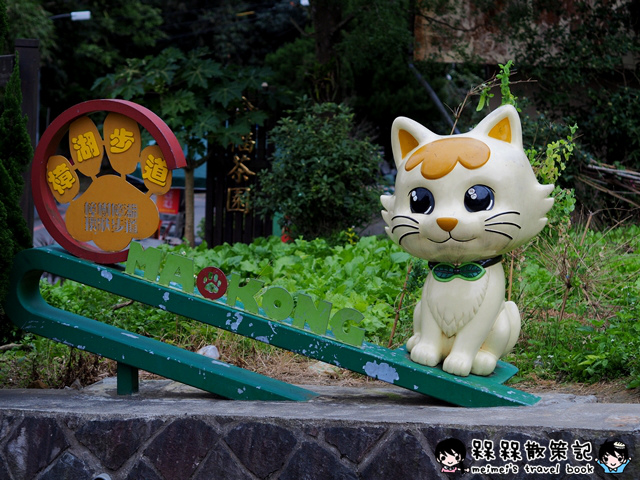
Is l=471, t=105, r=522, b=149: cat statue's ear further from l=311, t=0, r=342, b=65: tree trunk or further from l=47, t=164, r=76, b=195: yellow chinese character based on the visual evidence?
l=311, t=0, r=342, b=65: tree trunk

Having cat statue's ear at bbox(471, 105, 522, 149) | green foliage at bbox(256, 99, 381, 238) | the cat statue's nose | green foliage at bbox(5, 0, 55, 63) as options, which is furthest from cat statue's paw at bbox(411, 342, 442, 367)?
green foliage at bbox(5, 0, 55, 63)

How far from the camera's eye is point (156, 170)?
3.73 metres

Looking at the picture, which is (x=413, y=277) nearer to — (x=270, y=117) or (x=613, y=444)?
(x=613, y=444)

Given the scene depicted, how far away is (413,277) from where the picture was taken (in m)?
4.89

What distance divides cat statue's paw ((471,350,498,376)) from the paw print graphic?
5.48 ft

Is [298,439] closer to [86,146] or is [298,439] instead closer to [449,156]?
[449,156]

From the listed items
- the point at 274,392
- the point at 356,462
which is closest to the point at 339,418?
the point at 356,462

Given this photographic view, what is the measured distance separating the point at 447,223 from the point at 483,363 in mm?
713

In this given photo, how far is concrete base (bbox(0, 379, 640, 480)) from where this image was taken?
3010 millimetres

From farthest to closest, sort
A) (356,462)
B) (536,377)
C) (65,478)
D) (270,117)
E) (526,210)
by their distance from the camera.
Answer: (270,117)
(536,377)
(526,210)
(65,478)
(356,462)

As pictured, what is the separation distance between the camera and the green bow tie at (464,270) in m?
3.64

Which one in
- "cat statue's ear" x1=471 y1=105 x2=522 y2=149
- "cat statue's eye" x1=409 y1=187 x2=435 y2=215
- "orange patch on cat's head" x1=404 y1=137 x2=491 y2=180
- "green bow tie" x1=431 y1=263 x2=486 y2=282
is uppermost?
"cat statue's ear" x1=471 y1=105 x2=522 y2=149

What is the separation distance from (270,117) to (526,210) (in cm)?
736

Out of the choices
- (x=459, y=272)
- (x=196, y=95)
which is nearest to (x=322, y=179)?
(x=196, y=95)
